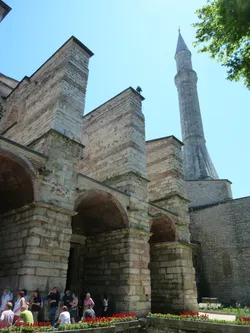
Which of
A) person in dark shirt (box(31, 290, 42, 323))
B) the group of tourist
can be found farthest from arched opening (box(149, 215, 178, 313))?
person in dark shirt (box(31, 290, 42, 323))

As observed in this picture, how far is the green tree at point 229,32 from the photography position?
5402 mm

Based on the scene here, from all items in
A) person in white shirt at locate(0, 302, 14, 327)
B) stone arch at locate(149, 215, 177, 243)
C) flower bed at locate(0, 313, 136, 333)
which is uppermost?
stone arch at locate(149, 215, 177, 243)

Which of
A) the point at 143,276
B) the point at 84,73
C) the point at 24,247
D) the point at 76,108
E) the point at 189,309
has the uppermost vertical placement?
the point at 84,73

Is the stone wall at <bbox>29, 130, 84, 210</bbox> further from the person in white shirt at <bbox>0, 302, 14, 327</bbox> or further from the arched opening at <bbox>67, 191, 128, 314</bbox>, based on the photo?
the person in white shirt at <bbox>0, 302, 14, 327</bbox>

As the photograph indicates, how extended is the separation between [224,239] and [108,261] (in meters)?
11.6

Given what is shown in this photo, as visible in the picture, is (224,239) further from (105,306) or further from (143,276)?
(105,306)

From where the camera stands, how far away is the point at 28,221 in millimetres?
6500

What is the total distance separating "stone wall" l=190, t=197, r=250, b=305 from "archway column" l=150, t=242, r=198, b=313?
665 cm

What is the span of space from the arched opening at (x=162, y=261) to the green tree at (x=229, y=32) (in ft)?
22.8

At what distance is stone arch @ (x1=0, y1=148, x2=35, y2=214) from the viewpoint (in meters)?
6.57

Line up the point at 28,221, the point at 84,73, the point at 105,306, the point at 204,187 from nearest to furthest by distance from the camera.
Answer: the point at 28,221, the point at 105,306, the point at 84,73, the point at 204,187

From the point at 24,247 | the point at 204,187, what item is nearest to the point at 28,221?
the point at 24,247

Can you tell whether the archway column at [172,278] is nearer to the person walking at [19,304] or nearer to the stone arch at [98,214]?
the stone arch at [98,214]

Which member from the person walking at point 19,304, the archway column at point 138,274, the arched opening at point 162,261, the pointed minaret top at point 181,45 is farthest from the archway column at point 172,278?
the pointed minaret top at point 181,45
